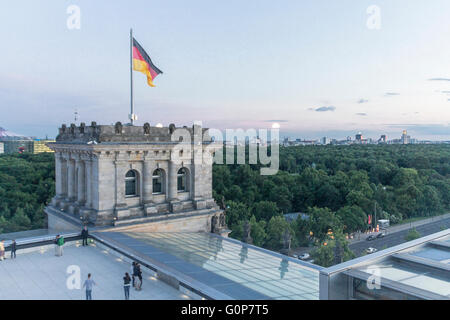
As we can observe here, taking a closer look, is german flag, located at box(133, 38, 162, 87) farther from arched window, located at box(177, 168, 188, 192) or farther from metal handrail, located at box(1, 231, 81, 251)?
metal handrail, located at box(1, 231, 81, 251)

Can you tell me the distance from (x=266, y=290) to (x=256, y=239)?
4933 centimetres

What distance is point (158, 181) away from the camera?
28.8m

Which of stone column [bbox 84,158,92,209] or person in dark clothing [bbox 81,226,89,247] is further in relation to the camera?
stone column [bbox 84,158,92,209]

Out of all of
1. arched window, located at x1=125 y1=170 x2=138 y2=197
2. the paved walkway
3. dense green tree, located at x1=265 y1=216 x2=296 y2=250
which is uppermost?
arched window, located at x1=125 y1=170 x2=138 y2=197

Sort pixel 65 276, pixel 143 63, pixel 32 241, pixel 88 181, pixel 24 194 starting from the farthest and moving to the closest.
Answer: pixel 24 194 < pixel 143 63 < pixel 88 181 < pixel 32 241 < pixel 65 276

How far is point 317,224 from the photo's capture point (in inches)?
2808

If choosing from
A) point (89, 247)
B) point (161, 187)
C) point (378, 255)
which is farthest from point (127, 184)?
point (378, 255)

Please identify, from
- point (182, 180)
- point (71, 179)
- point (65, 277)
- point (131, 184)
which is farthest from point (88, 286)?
point (71, 179)

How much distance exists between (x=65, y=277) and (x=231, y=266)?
757cm

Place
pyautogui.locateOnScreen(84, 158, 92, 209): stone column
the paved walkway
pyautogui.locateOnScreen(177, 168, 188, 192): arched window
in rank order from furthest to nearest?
the paved walkway, pyautogui.locateOnScreen(177, 168, 188, 192): arched window, pyautogui.locateOnScreen(84, 158, 92, 209): stone column

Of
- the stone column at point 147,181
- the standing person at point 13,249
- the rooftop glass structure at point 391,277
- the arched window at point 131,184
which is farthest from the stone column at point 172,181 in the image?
the rooftop glass structure at point 391,277

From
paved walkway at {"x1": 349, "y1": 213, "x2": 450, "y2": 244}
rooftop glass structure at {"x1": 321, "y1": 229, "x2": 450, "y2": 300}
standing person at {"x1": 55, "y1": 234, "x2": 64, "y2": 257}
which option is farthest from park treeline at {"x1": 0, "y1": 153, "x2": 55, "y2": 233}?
paved walkway at {"x1": 349, "y1": 213, "x2": 450, "y2": 244}

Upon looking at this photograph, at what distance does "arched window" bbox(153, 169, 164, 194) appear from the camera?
2859 cm

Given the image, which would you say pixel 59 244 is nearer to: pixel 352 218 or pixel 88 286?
pixel 88 286
